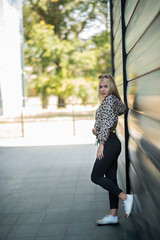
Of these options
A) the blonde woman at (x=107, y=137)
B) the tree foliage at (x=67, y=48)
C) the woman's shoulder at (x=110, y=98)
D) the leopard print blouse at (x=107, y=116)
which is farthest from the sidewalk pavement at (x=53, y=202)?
the tree foliage at (x=67, y=48)

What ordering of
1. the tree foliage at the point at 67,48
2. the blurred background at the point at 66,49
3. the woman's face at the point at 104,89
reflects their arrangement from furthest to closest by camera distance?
1. the tree foliage at the point at 67,48
2. the blurred background at the point at 66,49
3. the woman's face at the point at 104,89

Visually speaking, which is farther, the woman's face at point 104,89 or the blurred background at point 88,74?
the woman's face at point 104,89

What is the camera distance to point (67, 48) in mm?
19453

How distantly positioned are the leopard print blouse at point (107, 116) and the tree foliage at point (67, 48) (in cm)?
1686

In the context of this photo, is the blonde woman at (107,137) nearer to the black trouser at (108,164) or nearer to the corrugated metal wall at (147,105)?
the black trouser at (108,164)

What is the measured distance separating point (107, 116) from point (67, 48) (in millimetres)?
17317

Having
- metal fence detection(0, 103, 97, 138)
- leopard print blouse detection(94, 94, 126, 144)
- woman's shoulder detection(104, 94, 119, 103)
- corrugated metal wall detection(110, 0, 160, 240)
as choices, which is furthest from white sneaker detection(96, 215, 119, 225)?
metal fence detection(0, 103, 97, 138)

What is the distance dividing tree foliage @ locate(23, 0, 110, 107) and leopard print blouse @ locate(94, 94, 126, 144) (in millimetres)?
16865

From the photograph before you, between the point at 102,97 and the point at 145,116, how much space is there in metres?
0.99

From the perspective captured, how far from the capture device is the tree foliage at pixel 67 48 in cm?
1952

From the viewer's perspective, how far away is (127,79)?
3.21 meters

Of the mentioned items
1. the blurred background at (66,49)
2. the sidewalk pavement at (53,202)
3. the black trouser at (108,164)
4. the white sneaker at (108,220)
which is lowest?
the sidewalk pavement at (53,202)

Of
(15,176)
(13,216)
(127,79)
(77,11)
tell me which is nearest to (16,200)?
(13,216)

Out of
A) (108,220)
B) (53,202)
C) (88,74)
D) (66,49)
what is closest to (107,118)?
(108,220)
